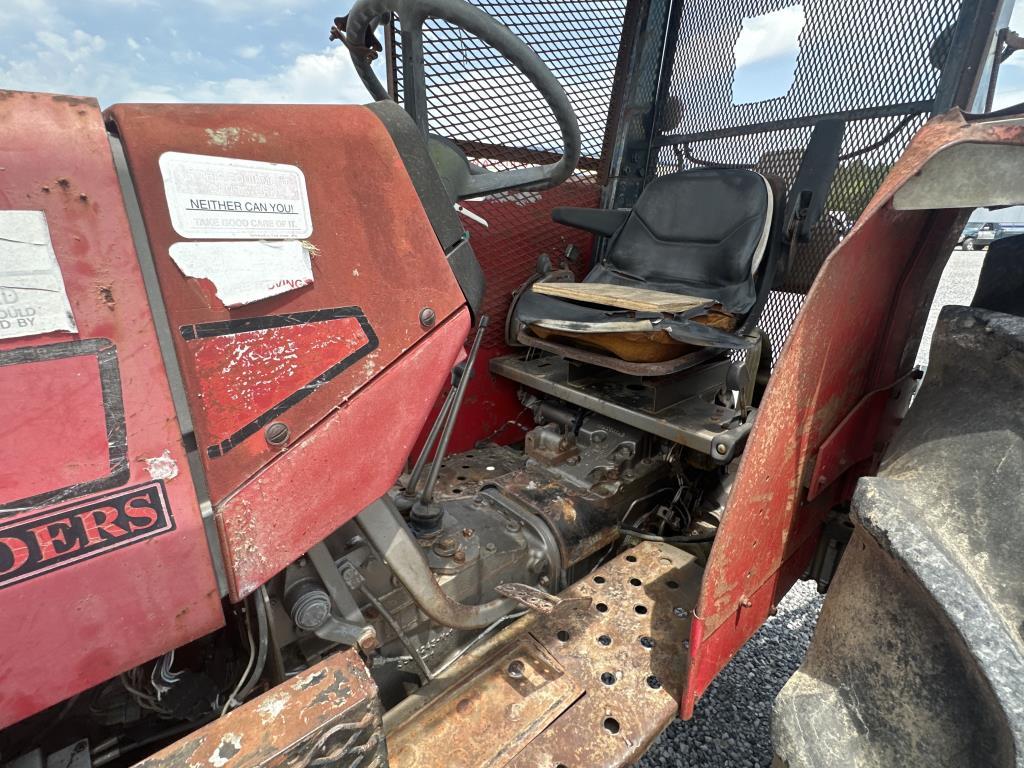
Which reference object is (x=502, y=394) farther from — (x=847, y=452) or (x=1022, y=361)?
(x=1022, y=361)

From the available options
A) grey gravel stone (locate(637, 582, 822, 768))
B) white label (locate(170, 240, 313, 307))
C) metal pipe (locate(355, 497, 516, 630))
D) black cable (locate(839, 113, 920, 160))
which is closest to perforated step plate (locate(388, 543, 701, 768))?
metal pipe (locate(355, 497, 516, 630))

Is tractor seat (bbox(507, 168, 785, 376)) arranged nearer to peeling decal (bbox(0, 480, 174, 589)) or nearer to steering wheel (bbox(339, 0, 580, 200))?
steering wheel (bbox(339, 0, 580, 200))

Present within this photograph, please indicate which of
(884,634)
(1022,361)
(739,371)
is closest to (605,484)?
(739,371)

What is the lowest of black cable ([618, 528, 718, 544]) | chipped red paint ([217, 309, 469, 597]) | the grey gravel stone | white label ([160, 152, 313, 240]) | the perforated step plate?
the grey gravel stone

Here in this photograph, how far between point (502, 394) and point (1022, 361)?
1.39 meters

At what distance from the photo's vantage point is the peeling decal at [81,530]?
0.48 m

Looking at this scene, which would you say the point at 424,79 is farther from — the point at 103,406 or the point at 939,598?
the point at 939,598

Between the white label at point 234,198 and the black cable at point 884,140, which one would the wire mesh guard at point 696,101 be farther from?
the white label at point 234,198

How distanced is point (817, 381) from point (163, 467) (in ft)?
3.10

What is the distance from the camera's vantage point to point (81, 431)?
507mm

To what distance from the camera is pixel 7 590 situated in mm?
477

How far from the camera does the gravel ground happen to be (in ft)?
4.47

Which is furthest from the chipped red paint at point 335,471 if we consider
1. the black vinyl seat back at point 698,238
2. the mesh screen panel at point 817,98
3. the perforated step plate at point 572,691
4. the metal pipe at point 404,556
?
the mesh screen panel at point 817,98

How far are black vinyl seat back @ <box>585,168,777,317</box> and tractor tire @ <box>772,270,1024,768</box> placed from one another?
797 millimetres
